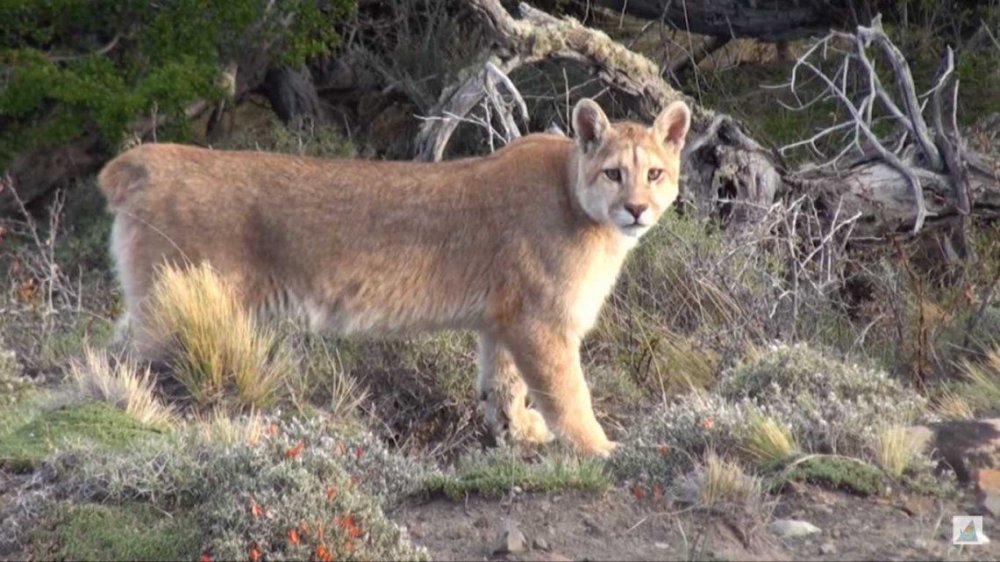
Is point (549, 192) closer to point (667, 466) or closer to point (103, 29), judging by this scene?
point (667, 466)

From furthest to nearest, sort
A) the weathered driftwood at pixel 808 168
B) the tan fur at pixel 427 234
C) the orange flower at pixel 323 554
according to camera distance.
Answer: the weathered driftwood at pixel 808 168 < the tan fur at pixel 427 234 < the orange flower at pixel 323 554

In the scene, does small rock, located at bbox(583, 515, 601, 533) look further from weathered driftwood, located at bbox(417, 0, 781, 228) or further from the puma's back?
weathered driftwood, located at bbox(417, 0, 781, 228)

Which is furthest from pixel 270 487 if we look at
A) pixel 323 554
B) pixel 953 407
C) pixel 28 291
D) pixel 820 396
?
pixel 28 291

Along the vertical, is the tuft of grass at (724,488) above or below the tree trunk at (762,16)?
below

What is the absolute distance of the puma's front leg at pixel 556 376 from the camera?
327 inches

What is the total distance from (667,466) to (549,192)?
2067mm

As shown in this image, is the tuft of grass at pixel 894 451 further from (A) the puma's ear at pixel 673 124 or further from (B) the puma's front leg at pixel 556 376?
(A) the puma's ear at pixel 673 124

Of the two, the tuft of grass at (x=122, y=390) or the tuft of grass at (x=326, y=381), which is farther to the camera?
the tuft of grass at (x=326, y=381)

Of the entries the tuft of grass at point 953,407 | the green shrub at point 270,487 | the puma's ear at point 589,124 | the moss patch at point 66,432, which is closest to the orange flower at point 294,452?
the green shrub at point 270,487

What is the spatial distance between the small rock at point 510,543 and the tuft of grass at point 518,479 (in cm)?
57

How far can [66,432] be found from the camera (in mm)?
7320

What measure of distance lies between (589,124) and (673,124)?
48 centimetres

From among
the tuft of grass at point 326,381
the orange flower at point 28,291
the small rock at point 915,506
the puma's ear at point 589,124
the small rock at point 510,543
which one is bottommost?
the orange flower at point 28,291

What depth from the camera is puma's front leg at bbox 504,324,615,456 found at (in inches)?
327
